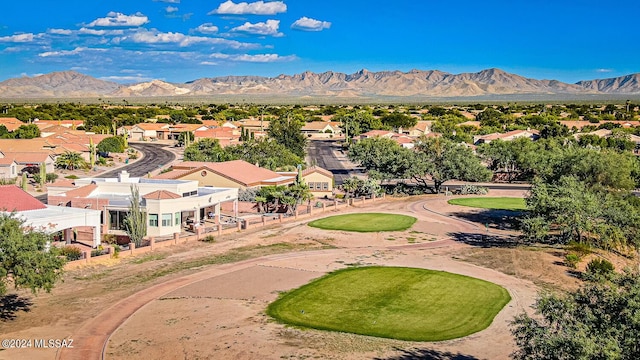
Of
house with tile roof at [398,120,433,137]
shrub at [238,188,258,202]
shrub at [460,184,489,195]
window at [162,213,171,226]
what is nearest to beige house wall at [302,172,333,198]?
shrub at [238,188,258,202]

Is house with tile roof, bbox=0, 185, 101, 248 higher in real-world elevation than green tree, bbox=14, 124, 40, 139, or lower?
lower

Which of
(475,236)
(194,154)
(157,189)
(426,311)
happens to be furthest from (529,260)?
(194,154)

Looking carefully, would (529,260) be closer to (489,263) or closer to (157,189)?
(489,263)

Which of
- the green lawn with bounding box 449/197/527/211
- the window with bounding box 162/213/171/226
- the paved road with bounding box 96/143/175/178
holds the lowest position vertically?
the paved road with bounding box 96/143/175/178

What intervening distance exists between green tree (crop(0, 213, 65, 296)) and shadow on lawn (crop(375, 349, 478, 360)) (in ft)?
51.2

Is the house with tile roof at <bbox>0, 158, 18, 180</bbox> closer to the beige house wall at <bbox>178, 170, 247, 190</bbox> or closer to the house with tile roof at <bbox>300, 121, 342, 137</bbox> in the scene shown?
the beige house wall at <bbox>178, 170, 247, 190</bbox>

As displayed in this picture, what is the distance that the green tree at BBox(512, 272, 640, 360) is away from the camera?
17.0 m

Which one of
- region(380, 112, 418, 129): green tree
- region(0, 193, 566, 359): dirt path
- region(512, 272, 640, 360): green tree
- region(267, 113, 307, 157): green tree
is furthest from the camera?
region(380, 112, 418, 129): green tree

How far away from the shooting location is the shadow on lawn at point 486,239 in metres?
48.8

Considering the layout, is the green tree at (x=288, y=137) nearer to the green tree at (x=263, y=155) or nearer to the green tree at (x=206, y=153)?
the green tree at (x=206, y=153)

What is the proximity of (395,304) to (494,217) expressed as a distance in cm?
3056

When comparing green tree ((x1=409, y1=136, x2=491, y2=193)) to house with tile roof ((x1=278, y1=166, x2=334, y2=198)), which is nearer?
house with tile roof ((x1=278, y1=166, x2=334, y2=198))

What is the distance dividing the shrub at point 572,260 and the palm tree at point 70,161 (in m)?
71.1

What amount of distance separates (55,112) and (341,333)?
6373 inches
